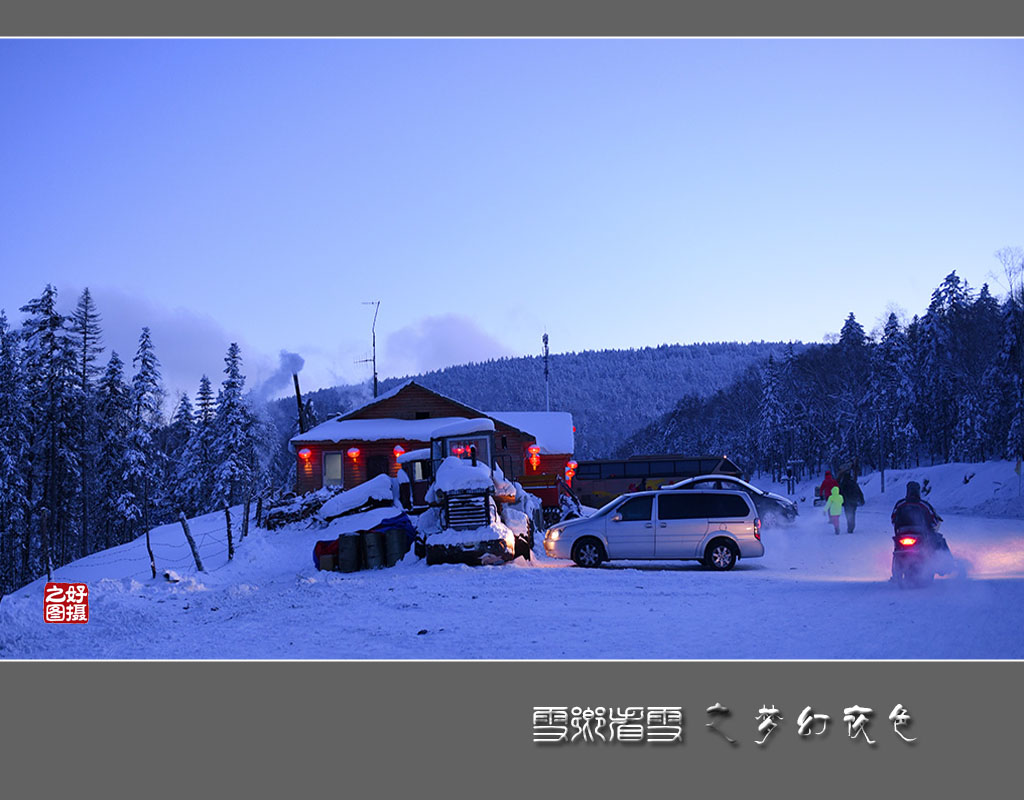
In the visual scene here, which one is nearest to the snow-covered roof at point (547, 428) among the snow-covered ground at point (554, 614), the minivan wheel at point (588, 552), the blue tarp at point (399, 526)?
the blue tarp at point (399, 526)

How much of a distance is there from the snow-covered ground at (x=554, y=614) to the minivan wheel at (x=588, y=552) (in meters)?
0.36

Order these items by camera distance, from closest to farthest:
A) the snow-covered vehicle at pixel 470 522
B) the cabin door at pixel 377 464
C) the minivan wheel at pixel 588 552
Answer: the minivan wheel at pixel 588 552 → the snow-covered vehicle at pixel 470 522 → the cabin door at pixel 377 464

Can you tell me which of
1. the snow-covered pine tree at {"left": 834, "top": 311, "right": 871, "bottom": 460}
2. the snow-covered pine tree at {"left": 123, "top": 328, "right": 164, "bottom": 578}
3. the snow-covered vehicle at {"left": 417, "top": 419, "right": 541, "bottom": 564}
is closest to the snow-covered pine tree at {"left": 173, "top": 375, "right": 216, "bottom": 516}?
the snow-covered pine tree at {"left": 123, "top": 328, "right": 164, "bottom": 578}

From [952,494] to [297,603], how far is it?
1255 inches

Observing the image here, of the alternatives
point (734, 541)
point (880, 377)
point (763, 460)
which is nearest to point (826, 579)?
point (734, 541)

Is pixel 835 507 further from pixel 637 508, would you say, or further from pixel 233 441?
pixel 233 441

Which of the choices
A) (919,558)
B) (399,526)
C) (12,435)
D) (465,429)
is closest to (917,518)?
(919,558)

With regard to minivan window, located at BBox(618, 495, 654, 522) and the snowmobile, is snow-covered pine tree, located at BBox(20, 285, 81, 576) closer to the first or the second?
minivan window, located at BBox(618, 495, 654, 522)

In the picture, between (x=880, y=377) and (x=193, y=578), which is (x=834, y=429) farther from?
(x=193, y=578)

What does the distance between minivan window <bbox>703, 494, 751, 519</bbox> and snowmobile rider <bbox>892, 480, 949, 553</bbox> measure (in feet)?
13.7

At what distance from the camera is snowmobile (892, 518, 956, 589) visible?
11656 mm

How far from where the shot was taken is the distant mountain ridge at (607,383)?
414ft

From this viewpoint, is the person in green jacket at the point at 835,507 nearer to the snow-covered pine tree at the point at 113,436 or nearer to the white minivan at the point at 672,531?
the white minivan at the point at 672,531

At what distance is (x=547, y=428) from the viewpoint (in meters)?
46.5
